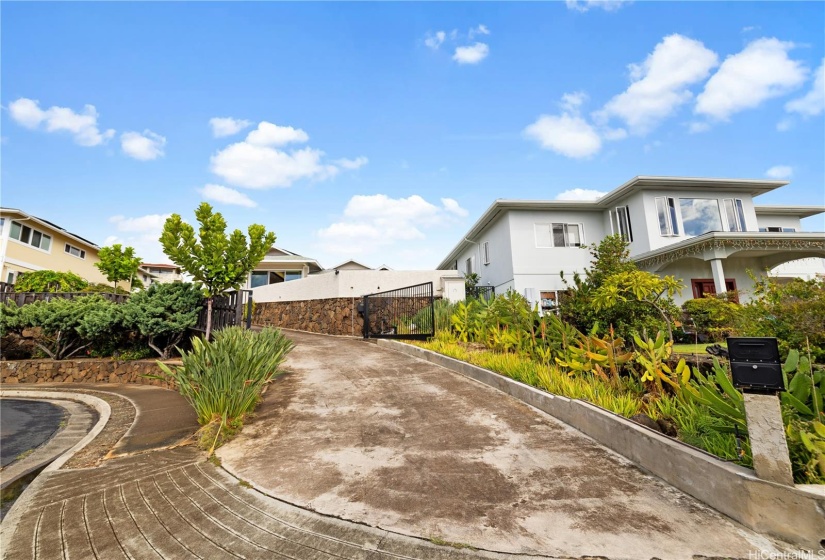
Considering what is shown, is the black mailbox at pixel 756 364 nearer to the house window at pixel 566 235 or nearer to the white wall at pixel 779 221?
the house window at pixel 566 235

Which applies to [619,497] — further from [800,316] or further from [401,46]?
[401,46]

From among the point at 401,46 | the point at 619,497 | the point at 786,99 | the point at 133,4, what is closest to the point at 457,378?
the point at 619,497

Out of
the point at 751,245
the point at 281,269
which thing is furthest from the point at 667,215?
the point at 281,269

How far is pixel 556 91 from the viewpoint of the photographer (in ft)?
36.2

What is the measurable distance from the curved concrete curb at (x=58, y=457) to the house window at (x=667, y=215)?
18.7 m

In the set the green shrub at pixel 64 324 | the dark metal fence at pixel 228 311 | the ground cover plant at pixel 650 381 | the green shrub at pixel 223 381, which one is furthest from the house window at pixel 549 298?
the green shrub at pixel 64 324

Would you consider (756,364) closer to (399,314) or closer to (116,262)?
(399,314)

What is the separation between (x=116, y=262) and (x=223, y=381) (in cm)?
2481

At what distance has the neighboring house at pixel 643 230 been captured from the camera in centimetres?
1412

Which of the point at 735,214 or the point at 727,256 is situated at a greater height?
the point at 735,214

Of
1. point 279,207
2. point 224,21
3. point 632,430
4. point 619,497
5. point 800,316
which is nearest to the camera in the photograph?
point 619,497

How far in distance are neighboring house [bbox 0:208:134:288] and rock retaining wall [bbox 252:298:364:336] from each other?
579 inches

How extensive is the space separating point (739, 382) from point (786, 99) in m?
13.7

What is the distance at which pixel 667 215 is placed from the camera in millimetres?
14430
